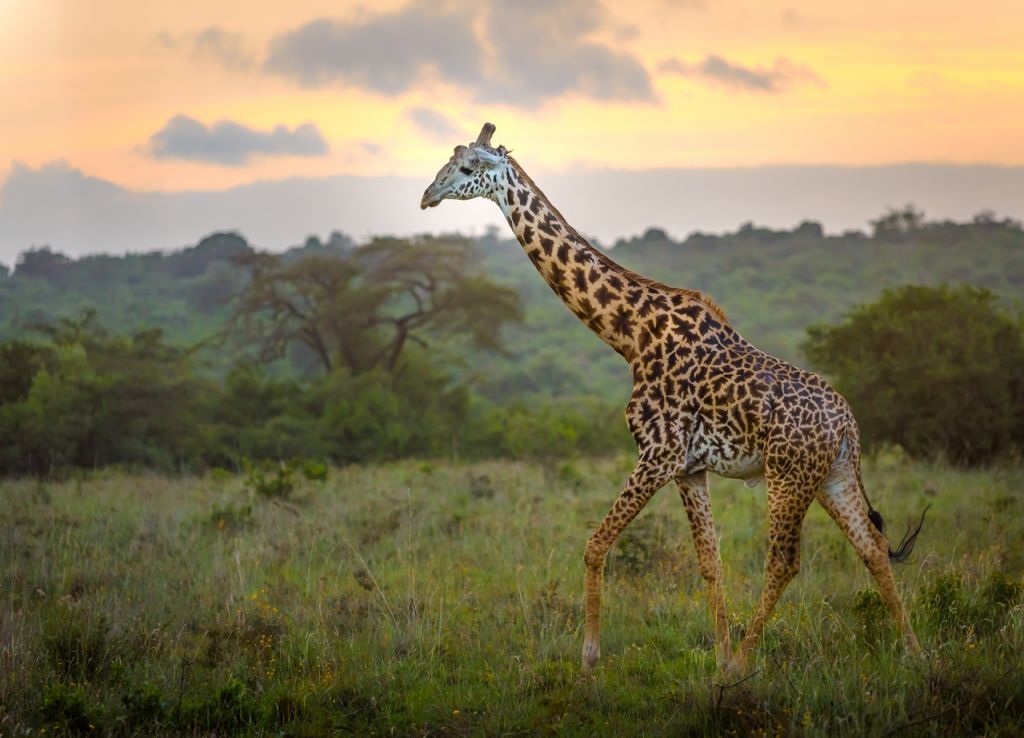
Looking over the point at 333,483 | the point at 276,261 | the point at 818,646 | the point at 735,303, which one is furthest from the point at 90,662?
the point at 735,303

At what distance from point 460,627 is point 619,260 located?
50.7m

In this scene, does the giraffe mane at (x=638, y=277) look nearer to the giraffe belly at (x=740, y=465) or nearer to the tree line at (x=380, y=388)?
the giraffe belly at (x=740, y=465)

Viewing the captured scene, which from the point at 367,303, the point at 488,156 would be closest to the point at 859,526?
the point at 488,156

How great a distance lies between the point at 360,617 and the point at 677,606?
83.6 inches

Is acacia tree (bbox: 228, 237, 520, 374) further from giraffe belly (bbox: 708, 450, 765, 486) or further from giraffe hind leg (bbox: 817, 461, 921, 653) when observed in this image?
giraffe hind leg (bbox: 817, 461, 921, 653)

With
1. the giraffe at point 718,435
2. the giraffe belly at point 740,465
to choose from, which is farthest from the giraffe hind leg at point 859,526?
the giraffe belly at point 740,465

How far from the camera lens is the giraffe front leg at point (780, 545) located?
20.9ft

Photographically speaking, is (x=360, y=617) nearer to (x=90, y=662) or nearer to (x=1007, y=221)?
(x=90, y=662)

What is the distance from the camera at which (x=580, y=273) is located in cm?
716

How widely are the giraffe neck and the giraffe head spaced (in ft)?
0.30

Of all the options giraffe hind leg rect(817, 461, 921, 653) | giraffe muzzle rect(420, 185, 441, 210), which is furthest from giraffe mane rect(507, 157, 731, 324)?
giraffe hind leg rect(817, 461, 921, 653)

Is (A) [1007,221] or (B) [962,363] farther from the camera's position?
(A) [1007,221]

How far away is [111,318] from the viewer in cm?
4009

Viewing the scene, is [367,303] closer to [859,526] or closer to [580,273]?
[580,273]
